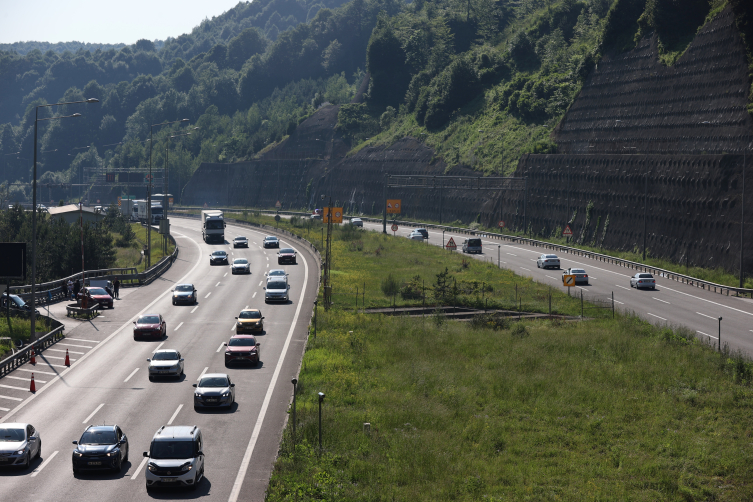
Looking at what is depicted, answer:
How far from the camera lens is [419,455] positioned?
29016 mm

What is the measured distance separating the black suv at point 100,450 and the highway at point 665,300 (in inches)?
Answer: 1302

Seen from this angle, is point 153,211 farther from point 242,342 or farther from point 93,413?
point 93,413

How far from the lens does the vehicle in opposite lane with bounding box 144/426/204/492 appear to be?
24125 millimetres

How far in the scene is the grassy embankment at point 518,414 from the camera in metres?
27.2

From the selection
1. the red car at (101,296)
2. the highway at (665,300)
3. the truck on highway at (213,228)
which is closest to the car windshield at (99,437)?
the red car at (101,296)

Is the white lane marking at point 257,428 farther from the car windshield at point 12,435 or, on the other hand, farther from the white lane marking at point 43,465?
the car windshield at point 12,435

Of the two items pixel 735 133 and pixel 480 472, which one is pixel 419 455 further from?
pixel 735 133

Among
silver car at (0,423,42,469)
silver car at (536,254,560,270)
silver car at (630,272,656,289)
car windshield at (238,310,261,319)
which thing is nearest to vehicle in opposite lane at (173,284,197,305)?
car windshield at (238,310,261,319)

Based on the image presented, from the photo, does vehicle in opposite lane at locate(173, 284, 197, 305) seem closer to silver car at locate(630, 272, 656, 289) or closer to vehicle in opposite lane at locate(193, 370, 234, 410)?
vehicle in opposite lane at locate(193, 370, 234, 410)

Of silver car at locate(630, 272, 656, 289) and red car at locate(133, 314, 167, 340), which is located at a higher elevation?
silver car at locate(630, 272, 656, 289)

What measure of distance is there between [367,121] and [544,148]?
256ft

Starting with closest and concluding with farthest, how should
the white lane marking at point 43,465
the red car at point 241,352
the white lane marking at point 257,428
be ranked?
the white lane marking at point 257,428 → the white lane marking at point 43,465 → the red car at point 241,352

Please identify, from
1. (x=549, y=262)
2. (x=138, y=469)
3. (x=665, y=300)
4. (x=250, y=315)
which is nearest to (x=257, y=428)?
(x=138, y=469)

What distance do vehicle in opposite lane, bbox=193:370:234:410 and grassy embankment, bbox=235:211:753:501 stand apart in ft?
9.75
